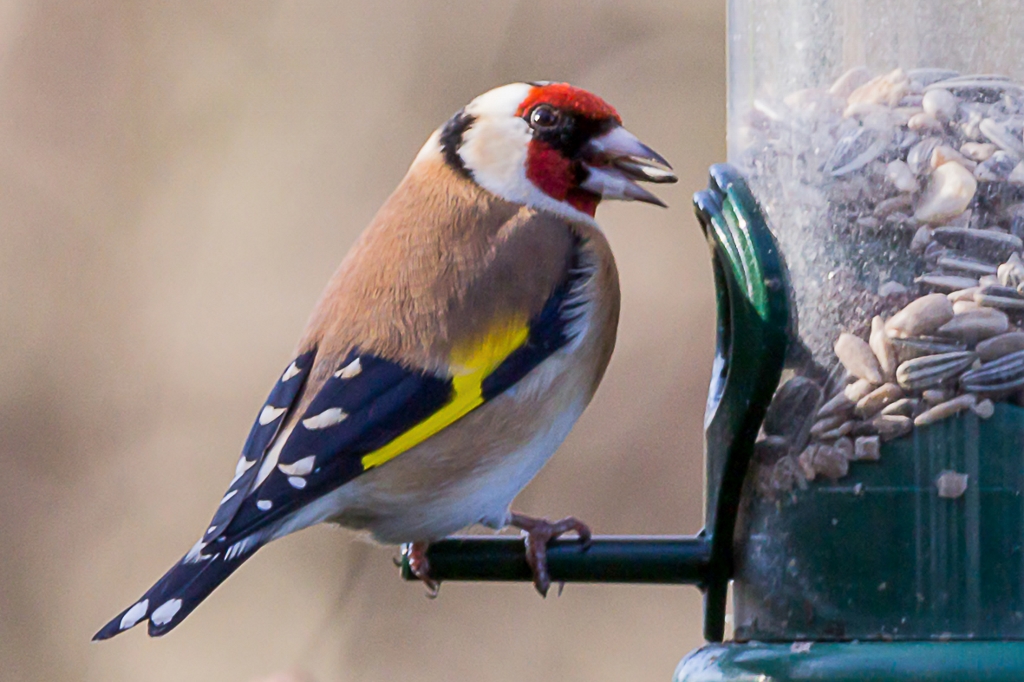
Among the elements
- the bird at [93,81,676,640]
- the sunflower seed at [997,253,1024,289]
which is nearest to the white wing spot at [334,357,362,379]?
the bird at [93,81,676,640]

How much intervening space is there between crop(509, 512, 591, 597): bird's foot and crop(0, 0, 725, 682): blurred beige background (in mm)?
3926

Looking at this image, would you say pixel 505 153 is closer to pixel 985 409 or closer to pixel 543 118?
pixel 543 118

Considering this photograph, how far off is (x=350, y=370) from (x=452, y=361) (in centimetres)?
21

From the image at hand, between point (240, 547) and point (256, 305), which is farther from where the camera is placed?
point (256, 305)

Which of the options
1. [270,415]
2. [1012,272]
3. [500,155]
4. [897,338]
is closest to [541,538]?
[270,415]

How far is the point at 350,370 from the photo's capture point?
356 cm

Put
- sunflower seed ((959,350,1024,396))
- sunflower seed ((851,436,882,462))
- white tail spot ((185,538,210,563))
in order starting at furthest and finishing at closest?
1. white tail spot ((185,538,210,563))
2. sunflower seed ((851,436,882,462))
3. sunflower seed ((959,350,1024,396))

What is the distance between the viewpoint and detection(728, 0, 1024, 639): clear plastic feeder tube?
3.06 m

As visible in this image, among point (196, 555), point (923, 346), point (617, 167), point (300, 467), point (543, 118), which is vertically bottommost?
point (196, 555)

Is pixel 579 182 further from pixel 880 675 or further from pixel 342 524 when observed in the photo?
pixel 880 675

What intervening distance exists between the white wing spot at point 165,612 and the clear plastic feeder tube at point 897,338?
1122 millimetres

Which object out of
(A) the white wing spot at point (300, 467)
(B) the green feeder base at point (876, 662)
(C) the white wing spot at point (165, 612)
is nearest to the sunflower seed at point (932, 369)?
(B) the green feeder base at point (876, 662)

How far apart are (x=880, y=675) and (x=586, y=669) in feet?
16.8

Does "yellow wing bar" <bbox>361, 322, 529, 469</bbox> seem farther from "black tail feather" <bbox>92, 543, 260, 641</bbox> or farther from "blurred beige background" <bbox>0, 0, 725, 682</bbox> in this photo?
"blurred beige background" <bbox>0, 0, 725, 682</bbox>
